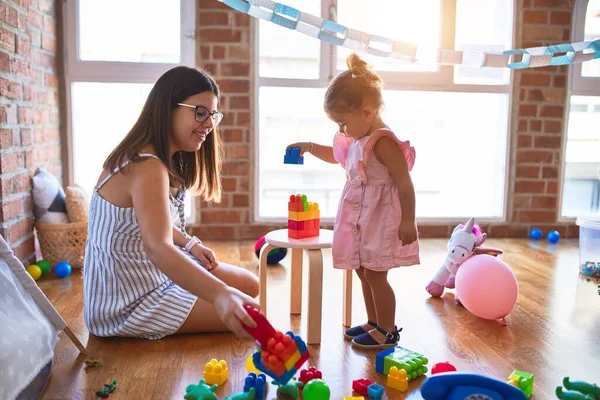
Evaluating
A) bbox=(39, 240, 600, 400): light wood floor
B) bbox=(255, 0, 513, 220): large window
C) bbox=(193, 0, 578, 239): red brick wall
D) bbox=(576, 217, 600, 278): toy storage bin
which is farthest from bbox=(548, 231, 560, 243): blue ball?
bbox=(39, 240, 600, 400): light wood floor

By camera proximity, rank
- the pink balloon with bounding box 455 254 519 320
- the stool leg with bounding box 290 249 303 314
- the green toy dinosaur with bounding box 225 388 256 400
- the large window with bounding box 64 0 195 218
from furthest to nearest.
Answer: the large window with bounding box 64 0 195 218 → the stool leg with bounding box 290 249 303 314 → the pink balloon with bounding box 455 254 519 320 → the green toy dinosaur with bounding box 225 388 256 400

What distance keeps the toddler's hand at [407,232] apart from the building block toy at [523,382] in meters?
0.47

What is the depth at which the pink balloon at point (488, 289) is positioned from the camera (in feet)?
6.57

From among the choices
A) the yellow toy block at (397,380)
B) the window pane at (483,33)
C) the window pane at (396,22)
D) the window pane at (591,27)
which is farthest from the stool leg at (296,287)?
the window pane at (591,27)

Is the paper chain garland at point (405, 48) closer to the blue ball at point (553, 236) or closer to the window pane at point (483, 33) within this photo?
the window pane at point (483, 33)

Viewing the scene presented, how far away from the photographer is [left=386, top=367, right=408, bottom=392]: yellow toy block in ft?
4.85

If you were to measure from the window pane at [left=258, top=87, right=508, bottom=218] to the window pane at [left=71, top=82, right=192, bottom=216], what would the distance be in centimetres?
66

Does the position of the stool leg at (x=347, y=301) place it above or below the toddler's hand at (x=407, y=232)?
below

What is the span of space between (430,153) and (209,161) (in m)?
2.38

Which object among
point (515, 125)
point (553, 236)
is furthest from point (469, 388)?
point (515, 125)

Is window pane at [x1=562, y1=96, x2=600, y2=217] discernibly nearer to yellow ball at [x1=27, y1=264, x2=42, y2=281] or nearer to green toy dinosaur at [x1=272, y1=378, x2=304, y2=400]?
green toy dinosaur at [x1=272, y1=378, x2=304, y2=400]

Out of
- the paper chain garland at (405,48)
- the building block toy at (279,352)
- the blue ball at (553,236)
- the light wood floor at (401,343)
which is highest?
the paper chain garland at (405,48)

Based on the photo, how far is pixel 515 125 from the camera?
11.8ft

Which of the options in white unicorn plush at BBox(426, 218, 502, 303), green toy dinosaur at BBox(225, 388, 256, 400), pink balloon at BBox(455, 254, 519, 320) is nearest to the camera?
green toy dinosaur at BBox(225, 388, 256, 400)
